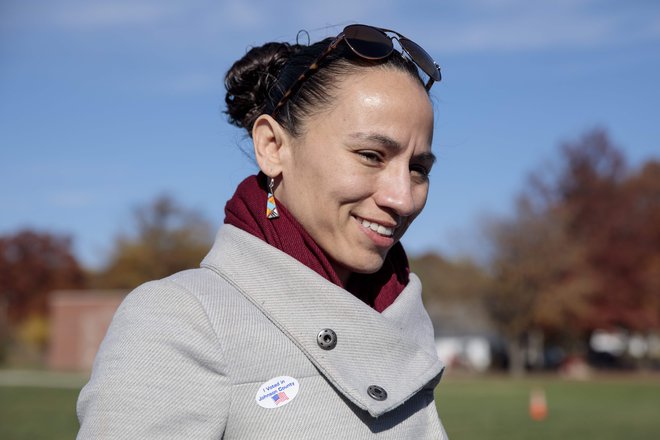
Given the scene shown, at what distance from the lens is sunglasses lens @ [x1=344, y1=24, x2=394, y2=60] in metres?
2.07

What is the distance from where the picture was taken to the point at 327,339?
185 centimetres

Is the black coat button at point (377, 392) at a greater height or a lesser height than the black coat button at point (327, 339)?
lesser

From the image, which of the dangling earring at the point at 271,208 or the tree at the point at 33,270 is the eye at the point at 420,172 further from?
the tree at the point at 33,270

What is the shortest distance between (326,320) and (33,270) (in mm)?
87047

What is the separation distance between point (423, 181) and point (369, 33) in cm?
37

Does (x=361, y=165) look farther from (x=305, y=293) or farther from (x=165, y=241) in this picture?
(x=165, y=241)

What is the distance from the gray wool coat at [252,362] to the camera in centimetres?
162

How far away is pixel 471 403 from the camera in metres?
27.2

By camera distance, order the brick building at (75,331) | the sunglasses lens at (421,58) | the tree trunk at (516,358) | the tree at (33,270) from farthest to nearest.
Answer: the tree at (33,270)
the brick building at (75,331)
the tree trunk at (516,358)
the sunglasses lens at (421,58)

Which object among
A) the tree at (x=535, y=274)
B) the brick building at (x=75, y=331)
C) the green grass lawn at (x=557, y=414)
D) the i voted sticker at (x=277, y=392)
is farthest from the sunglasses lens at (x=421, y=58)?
the brick building at (x=75, y=331)

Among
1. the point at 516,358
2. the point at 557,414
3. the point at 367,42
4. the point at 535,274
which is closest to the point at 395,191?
the point at 367,42

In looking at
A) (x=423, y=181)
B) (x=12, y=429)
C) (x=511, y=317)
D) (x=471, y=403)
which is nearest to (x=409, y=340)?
(x=423, y=181)

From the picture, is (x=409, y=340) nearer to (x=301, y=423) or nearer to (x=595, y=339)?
(x=301, y=423)

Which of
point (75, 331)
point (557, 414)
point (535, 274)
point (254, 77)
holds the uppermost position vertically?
point (254, 77)
